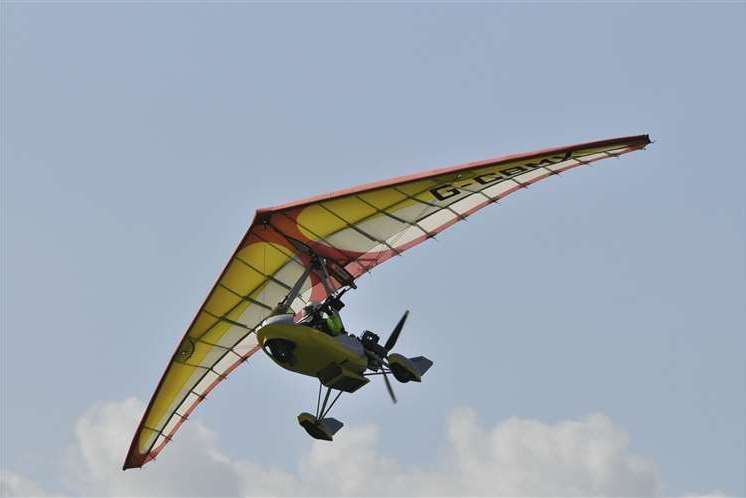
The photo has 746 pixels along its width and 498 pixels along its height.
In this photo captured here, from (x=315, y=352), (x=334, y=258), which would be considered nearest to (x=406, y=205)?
(x=334, y=258)

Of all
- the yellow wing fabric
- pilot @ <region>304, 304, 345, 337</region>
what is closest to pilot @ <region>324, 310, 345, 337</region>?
pilot @ <region>304, 304, 345, 337</region>

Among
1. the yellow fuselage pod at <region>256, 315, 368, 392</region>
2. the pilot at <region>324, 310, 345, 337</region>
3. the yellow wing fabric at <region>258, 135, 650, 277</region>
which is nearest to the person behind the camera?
the yellow wing fabric at <region>258, 135, 650, 277</region>

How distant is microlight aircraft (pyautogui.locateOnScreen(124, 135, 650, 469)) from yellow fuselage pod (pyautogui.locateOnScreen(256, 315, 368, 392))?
0.02 metres

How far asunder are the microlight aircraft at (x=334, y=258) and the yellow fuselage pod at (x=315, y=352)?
0.08 ft

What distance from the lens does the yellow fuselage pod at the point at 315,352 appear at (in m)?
28.8

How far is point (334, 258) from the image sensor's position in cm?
3167

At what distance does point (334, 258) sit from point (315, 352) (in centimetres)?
339

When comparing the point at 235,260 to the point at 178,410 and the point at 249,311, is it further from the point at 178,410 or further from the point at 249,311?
the point at 178,410

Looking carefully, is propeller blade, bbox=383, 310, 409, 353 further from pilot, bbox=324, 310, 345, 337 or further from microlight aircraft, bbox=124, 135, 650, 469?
pilot, bbox=324, 310, 345, 337

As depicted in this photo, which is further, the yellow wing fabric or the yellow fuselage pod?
the yellow fuselage pod

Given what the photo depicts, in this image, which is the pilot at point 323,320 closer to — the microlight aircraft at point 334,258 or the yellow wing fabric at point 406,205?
the microlight aircraft at point 334,258

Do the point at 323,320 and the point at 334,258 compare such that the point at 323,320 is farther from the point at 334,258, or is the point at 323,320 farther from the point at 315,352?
the point at 334,258

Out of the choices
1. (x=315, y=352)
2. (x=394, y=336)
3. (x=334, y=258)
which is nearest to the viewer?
(x=315, y=352)

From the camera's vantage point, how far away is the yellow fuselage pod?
2881 centimetres
